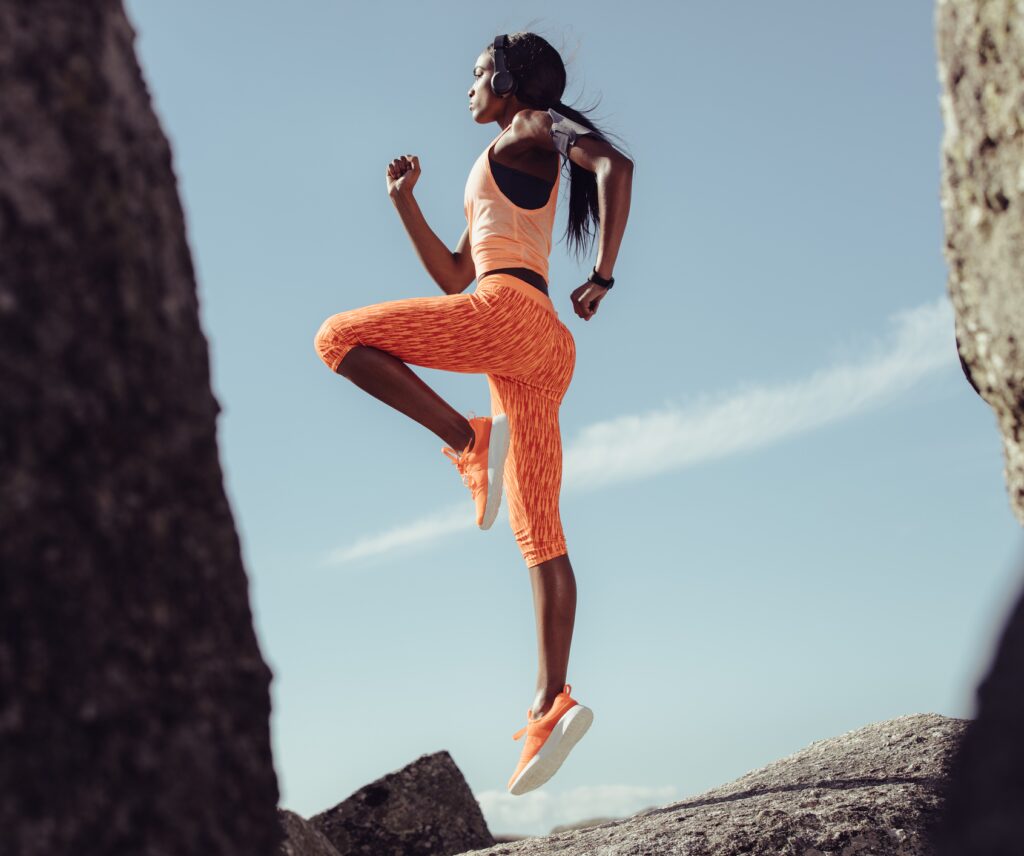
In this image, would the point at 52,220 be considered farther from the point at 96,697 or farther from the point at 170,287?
the point at 96,697

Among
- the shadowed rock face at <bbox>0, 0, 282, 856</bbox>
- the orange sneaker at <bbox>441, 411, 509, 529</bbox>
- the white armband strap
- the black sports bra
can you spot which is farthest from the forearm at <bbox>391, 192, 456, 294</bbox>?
the shadowed rock face at <bbox>0, 0, 282, 856</bbox>

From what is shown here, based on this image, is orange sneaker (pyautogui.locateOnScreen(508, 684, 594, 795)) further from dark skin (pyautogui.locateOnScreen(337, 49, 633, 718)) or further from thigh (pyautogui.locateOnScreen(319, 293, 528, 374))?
thigh (pyautogui.locateOnScreen(319, 293, 528, 374))

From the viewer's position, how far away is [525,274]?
15.9ft

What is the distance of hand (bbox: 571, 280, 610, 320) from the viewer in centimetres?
446

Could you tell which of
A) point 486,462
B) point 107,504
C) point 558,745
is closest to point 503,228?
point 486,462

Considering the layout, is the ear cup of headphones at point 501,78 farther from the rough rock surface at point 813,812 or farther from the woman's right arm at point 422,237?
the rough rock surface at point 813,812

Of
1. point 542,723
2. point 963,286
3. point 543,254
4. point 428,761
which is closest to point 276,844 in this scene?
point 963,286

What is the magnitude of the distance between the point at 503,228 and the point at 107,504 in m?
3.52

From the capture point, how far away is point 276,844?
1.72m

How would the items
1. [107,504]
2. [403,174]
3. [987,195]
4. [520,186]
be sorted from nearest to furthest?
[107,504] → [987,195] → [520,186] → [403,174]

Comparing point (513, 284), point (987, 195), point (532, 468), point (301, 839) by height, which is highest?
point (513, 284)

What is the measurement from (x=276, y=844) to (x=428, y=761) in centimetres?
438

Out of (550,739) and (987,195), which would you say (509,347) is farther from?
(987,195)

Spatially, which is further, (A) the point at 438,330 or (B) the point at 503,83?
(B) the point at 503,83
